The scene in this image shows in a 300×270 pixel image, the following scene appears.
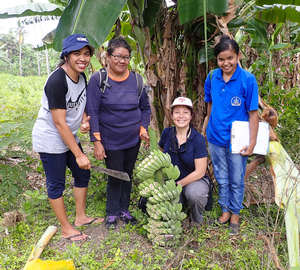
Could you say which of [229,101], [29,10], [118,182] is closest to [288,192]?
[229,101]

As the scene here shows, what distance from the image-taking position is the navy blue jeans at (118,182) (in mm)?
2438

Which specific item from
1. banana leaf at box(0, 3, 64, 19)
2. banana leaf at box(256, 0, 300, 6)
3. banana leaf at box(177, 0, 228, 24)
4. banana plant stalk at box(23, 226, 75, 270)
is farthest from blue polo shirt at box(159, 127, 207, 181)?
banana leaf at box(0, 3, 64, 19)

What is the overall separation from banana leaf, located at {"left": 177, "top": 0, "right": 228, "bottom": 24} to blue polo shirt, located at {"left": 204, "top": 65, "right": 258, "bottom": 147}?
0.61 metres

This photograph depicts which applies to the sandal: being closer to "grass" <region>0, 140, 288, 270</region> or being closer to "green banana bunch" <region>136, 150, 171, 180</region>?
"grass" <region>0, 140, 288, 270</region>

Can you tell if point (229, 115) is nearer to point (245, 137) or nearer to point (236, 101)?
point (236, 101)

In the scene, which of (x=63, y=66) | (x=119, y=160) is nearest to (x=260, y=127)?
(x=119, y=160)

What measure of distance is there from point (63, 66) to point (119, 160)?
103 centimetres

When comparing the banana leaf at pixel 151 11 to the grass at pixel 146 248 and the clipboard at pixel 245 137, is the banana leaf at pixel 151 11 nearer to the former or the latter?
the clipboard at pixel 245 137

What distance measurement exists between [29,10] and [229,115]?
2965 mm

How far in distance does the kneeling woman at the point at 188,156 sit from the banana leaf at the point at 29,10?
2.43 m

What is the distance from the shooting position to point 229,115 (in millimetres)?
2303

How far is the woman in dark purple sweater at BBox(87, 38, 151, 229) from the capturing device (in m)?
2.23

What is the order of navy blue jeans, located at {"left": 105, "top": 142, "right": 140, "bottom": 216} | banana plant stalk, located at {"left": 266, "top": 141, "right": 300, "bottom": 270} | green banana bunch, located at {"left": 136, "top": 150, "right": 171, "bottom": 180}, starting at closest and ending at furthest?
banana plant stalk, located at {"left": 266, "top": 141, "right": 300, "bottom": 270}
green banana bunch, located at {"left": 136, "top": 150, "right": 171, "bottom": 180}
navy blue jeans, located at {"left": 105, "top": 142, "right": 140, "bottom": 216}

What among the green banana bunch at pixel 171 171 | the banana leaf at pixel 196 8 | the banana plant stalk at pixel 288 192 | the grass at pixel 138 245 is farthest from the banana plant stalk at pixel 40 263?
the banana leaf at pixel 196 8
